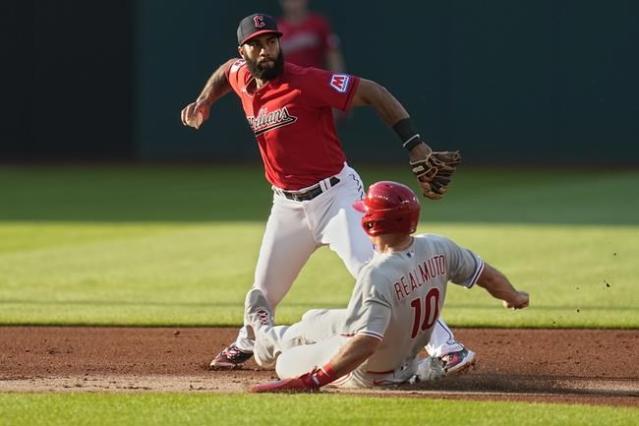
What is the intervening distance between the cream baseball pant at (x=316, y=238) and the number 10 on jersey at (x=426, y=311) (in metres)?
0.66

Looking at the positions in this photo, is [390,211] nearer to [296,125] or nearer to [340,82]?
[340,82]

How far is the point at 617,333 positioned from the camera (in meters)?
8.97

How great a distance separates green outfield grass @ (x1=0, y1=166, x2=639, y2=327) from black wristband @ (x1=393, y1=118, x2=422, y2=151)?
2.64 metres

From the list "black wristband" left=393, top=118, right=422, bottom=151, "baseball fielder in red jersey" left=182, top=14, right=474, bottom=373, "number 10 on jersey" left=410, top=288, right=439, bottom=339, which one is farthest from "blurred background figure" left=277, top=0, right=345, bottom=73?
"number 10 on jersey" left=410, top=288, right=439, bottom=339

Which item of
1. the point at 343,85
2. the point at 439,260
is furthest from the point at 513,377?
Result: the point at 343,85

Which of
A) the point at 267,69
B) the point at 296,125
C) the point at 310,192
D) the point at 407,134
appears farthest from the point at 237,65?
the point at 407,134

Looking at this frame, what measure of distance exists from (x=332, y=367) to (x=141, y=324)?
11.2 ft

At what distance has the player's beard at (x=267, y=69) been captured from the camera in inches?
288

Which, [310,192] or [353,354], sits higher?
[310,192]

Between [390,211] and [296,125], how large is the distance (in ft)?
3.99

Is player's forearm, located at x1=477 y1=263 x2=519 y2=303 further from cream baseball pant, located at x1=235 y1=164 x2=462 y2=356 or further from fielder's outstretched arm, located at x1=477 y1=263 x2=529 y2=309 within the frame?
cream baseball pant, located at x1=235 y1=164 x2=462 y2=356

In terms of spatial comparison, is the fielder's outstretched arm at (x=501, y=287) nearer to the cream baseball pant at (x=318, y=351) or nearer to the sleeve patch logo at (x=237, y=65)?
the cream baseball pant at (x=318, y=351)

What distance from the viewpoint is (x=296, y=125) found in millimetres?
7371

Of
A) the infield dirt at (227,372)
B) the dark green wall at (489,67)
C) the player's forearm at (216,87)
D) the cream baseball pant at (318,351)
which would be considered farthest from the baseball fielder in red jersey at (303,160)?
the dark green wall at (489,67)
